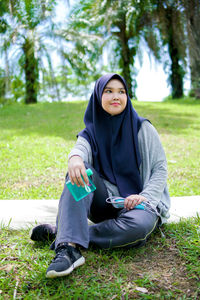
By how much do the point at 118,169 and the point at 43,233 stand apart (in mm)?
720

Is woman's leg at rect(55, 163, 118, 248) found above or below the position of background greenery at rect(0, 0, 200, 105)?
below

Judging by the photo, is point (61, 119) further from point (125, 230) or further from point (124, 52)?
point (125, 230)

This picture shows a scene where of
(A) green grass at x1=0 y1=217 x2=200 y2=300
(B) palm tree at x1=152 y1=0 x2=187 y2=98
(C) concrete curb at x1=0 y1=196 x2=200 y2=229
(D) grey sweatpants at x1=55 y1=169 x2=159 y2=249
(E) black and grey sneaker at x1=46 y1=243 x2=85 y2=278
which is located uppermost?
(B) palm tree at x1=152 y1=0 x2=187 y2=98

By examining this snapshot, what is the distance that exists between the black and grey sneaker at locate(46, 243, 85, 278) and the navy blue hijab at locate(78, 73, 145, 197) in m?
0.57

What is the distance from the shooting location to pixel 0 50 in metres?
7.41

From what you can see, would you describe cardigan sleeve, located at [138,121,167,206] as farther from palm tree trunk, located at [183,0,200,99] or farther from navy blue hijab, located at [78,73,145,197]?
palm tree trunk, located at [183,0,200,99]

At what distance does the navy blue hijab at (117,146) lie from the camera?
2244 millimetres

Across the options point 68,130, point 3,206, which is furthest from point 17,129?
point 3,206

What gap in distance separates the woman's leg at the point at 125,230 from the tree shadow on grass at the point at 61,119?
406cm

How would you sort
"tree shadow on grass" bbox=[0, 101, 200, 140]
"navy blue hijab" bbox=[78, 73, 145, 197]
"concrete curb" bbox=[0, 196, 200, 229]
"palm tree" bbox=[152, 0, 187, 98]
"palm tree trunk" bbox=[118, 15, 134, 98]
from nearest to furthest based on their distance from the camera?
"navy blue hijab" bbox=[78, 73, 145, 197], "concrete curb" bbox=[0, 196, 200, 229], "tree shadow on grass" bbox=[0, 101, 200, 140], "palm tree" bbox=[152, 0, 187, 98], "palm tree trunk" bbox=[118, 15, 134, 98]

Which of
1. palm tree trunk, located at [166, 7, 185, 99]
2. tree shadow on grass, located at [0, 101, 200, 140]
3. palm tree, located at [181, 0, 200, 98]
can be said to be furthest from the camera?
palm tree trunk, located at [166, 7, 185, 99]

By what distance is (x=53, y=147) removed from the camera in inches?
211

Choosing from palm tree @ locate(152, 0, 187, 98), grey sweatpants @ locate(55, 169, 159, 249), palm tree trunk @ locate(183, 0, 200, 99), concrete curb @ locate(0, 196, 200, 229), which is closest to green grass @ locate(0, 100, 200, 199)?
concrete curb @ locate(0, 196, 200, 229)

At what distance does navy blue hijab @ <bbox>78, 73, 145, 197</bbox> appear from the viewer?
2.24m
